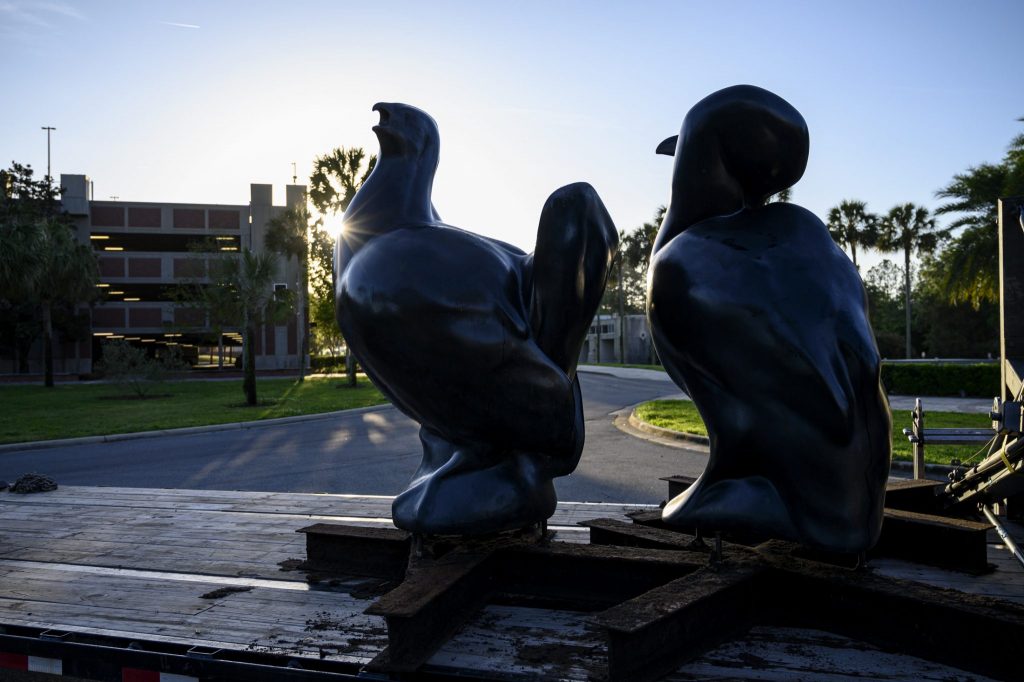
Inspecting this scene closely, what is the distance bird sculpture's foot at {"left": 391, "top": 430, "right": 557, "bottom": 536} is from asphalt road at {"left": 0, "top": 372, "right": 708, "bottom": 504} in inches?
175

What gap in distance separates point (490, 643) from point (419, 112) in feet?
7.94

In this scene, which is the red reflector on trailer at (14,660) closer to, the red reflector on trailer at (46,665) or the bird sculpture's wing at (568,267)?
the red reflector on trailer at (46,665)

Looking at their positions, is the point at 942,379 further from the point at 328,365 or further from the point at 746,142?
the point at 328,365

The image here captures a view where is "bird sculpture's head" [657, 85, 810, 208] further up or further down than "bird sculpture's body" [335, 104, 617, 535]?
further up

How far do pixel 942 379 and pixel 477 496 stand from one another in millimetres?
19456

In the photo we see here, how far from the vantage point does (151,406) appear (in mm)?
20297

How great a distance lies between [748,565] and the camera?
2580 mm

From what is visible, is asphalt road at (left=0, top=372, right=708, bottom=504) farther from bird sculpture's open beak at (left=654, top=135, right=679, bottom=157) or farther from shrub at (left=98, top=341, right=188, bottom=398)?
shrub at (left=98, top=341, right=188, bottom=398)

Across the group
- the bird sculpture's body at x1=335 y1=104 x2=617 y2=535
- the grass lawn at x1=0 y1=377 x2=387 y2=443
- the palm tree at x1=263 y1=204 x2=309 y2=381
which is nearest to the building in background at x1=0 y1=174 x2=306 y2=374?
the palm tree at x1=263 y1=204 x2=309 y2=381

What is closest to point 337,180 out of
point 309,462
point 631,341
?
point 309,462

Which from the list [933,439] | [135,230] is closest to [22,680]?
[933,439]

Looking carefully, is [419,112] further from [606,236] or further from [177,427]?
[177,427]

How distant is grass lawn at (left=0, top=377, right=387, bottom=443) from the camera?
49.0 feet

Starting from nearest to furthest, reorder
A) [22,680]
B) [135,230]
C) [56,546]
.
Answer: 1. [56,546]
2. [22,680]
3. [135,230]
